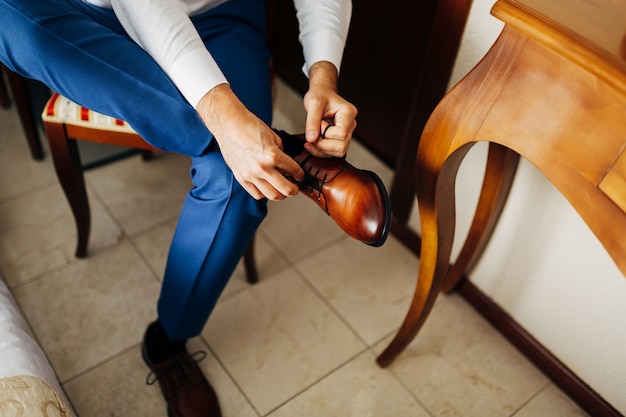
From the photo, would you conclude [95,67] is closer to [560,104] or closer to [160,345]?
[160,345]

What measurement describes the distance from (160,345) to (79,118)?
46 cm

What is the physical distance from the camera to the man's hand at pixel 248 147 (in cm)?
74

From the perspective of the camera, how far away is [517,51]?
2.19 feet

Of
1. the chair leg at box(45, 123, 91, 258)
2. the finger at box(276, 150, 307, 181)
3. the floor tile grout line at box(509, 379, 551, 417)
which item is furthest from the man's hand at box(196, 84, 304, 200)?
the floor tile grout line at box(509, 379, 551, 417)

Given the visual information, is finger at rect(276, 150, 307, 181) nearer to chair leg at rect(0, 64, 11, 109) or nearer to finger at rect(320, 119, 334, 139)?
finger at rect(320, 119, 334, 139)

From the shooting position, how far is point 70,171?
1.10 meters

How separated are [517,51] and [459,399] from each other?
28.9 inches

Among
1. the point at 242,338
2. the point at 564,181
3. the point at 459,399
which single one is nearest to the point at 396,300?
the point at 459,399

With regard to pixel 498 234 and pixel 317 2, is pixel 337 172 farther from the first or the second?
pixel 498 234

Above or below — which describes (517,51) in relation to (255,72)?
above

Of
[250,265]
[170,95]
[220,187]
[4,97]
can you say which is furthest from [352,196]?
[4,97]

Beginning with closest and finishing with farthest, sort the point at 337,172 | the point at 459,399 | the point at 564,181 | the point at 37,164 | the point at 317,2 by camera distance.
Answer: the point at 564,181, the point at 337,172, the point at 317,2, the point at 459,399, the point at 37,164

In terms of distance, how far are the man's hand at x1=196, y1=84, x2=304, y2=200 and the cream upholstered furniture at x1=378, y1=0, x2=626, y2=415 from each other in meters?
0.22

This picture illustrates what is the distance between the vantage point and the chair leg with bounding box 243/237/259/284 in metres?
1.20
